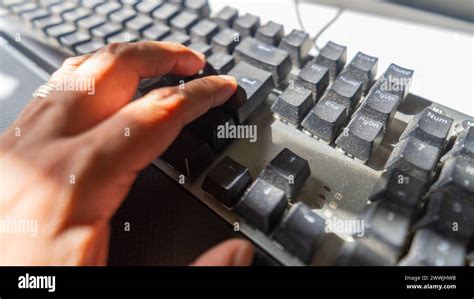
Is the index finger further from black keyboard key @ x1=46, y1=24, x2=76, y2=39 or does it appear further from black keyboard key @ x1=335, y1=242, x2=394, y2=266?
black keyboard key @ x1=335, y1=242, x2=394, y2=266

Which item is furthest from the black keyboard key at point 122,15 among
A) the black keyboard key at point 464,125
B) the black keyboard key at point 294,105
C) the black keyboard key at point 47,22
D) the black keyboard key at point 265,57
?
the black keyboard key at point 464,125

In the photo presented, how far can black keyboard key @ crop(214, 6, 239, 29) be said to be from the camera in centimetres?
60

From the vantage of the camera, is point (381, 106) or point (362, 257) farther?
point (381, 106)

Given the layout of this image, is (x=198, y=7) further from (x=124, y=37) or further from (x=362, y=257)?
(x=362, y=257)

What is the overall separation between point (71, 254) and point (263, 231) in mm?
200

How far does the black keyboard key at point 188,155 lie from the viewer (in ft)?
1.44

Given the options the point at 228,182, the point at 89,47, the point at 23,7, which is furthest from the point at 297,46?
the point at 23,7

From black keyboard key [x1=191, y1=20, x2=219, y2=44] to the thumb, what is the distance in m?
0.37

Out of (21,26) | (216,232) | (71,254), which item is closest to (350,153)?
(216,232)

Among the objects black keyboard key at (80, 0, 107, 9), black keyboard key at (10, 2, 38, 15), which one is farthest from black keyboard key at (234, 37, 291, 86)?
black keyboard key at (10, 2, 38, 15)

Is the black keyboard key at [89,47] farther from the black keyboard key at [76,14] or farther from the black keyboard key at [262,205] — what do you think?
the black keyboard key at [262,205]

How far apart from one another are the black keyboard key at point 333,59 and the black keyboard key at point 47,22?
513mm

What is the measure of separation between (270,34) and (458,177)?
1.12ft

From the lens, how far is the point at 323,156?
445 mm
